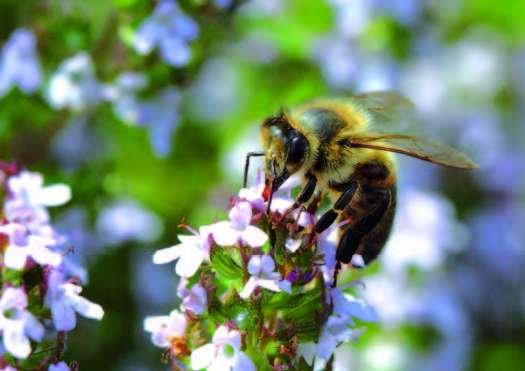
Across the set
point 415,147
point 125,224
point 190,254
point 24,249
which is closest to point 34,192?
point 24,249

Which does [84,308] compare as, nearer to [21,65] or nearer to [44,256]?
[44,256]

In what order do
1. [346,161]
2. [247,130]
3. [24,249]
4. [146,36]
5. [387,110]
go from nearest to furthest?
[24,249], [346,161], [387,110], [146,36], [247,130]

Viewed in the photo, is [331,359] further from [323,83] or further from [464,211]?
[464,211]

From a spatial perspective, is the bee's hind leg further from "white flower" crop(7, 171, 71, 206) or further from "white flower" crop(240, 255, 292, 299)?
"white flower" crop(7, 171, 71, 206)

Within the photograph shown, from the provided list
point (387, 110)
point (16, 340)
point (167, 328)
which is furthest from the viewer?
point (387, 110)

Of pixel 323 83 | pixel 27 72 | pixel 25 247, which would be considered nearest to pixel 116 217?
pixel 27 72

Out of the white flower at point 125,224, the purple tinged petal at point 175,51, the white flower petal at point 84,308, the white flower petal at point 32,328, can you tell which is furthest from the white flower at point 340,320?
the white flower at point 125,224
